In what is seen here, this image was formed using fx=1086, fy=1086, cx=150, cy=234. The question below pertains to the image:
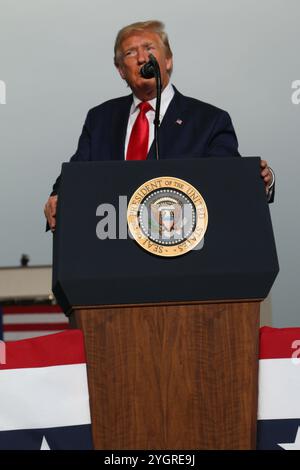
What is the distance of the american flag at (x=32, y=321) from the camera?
13938 millimetres

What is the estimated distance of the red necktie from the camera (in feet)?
11.1

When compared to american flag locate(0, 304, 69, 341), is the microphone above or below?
below

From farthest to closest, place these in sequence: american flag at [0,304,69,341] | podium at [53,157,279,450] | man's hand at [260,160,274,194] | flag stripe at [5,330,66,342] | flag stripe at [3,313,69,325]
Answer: flag stripe at [3,313,69,325]
american flag at [0,304,69,341]
flag stripe at [5,330,66,342]
man's hand at [260,160,274,194]
podium at [53,157,279,450]

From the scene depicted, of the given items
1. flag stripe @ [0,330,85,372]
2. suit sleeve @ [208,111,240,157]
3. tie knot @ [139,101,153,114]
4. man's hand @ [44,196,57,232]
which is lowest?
flag stripe @ [0,330,85,372]

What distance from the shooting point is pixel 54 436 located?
2973 mm

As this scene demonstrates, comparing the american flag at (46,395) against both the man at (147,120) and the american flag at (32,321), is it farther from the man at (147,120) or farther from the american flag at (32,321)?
the american flag at (32,321)

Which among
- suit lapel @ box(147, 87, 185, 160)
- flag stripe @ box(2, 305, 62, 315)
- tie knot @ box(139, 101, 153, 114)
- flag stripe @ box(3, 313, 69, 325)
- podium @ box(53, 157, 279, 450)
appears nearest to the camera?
podium @ box(53, 157, 279, 450)

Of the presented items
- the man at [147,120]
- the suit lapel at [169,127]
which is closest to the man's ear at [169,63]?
the man at [147,120]

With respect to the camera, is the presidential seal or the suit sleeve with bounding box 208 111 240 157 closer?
the presidential seal

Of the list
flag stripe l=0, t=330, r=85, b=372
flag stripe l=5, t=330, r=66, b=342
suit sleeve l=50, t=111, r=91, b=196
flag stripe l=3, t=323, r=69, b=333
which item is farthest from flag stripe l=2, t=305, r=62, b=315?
flag stripe l=0, t=330, r=85, b=372

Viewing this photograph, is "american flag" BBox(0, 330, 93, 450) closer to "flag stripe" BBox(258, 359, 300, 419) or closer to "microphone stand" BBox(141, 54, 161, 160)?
"flag stripe" BBox(258, 359, 300, 419)

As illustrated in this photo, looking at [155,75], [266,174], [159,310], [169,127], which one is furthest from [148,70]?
[159,310]
